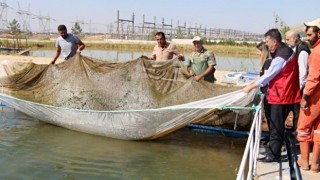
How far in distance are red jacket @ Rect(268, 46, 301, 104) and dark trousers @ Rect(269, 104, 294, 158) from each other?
0.09 m

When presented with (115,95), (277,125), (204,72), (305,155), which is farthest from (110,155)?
(305,155)

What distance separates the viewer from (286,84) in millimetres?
4637

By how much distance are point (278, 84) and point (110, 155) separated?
3.01m

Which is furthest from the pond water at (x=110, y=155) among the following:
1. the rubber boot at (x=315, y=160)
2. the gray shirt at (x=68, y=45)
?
the gray shirt at (x=68, y=45)

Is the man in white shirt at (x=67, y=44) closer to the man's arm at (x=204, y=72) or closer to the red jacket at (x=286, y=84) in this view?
the man's arm at (x=204, y=72)

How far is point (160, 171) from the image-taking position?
5789 mm

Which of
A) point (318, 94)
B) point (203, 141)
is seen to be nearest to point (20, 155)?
point (203, 141)

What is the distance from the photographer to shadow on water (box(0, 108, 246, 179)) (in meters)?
5.66

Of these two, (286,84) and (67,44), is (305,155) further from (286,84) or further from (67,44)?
(67,44)

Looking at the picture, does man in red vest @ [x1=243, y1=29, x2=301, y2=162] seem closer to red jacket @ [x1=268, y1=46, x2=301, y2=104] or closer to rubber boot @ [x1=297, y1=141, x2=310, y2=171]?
red jacket @ [x1=268, y1=46, x2=301, y2=104]

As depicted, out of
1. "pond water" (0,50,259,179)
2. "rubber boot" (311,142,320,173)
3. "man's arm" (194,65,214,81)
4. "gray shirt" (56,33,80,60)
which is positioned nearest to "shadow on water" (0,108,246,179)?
"pond water" (0,50,259,179)

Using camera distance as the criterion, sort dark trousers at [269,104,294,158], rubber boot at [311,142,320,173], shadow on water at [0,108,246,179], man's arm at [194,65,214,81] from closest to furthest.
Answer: rubber boot at [311,142,320,173] → dark trousers at [269,104,294,158] → shadow on water at [0,108,246,179] → man's arm at [194,65,214,81]

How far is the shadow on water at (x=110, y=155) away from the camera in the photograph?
566cm

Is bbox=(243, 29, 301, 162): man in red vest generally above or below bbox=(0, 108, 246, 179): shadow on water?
above
